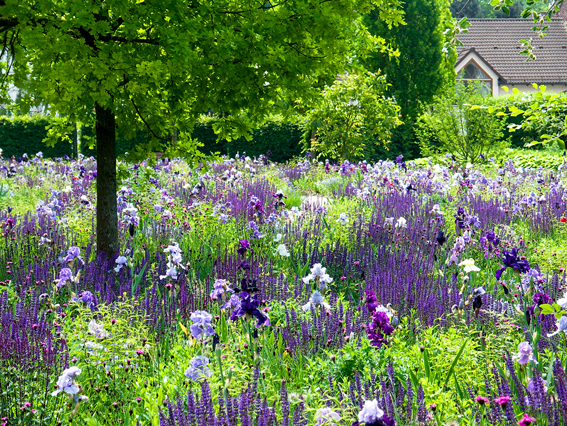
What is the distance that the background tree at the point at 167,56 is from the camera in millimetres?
3896

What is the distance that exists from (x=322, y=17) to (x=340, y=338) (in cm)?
262

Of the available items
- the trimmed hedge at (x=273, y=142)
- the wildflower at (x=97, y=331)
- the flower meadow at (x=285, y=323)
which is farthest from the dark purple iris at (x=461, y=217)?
the trimmed hedge at (x=273, y=142)

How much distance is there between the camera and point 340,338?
3.13 meters

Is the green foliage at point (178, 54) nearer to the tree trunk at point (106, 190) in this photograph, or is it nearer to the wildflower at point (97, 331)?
the tree trunk at point (106, 190)

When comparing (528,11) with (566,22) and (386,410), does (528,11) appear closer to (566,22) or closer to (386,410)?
(386,410)

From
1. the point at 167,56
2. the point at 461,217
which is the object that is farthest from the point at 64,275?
the point at 461,217

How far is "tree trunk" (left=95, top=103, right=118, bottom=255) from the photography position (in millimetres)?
5297

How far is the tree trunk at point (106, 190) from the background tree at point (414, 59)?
47.8 ft

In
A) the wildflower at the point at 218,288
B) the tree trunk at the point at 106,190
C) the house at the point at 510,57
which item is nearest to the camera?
the wildflower at the point at 218,288

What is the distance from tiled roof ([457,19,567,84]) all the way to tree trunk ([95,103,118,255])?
99.0 feet

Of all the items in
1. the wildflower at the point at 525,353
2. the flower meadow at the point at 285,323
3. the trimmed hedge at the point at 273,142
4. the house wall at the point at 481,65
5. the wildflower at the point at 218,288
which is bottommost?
the flower meadow at the point at 285,323

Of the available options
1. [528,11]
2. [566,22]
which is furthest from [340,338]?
[566,22]

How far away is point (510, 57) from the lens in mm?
32781

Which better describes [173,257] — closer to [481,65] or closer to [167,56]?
[167,56]
